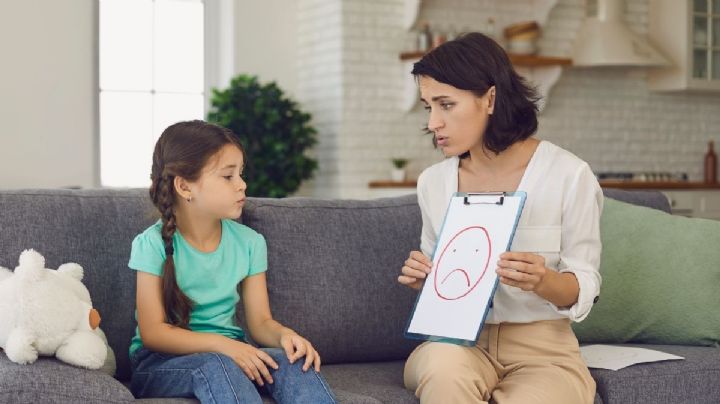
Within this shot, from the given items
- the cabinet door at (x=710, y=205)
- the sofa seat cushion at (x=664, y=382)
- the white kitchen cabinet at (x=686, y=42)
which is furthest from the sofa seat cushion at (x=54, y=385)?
the white kitchen cabinet at (x=686, y=42)

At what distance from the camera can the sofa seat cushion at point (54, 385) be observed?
1891 mm

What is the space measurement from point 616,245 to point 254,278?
102 cm

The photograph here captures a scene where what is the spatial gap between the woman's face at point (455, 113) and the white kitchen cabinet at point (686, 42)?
5.15m

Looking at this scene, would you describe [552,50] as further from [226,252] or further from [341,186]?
[226,252]

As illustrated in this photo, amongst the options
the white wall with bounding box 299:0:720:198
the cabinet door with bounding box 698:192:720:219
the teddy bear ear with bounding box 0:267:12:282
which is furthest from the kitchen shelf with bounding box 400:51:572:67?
the teddy bear ear with bounding box 0:267:12:282

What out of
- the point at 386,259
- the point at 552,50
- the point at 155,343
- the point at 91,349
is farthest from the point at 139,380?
the point at 552,50

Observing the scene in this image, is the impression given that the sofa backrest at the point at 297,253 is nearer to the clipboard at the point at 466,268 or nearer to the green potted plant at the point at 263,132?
the clipboard at the point at 466,268

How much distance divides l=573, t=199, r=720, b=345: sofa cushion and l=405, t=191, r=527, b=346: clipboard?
665 mm

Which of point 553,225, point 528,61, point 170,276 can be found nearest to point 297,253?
point 170,276

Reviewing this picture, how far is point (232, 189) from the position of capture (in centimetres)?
235

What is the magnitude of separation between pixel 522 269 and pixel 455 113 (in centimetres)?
41

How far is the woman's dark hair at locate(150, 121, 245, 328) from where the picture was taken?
90.3 inches

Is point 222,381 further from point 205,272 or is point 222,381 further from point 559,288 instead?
point 559,288

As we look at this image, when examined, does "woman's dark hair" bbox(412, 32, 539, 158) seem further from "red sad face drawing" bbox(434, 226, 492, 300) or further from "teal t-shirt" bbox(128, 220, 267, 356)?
"teal t-shirt" bbox(128, 220, 267, 356)
